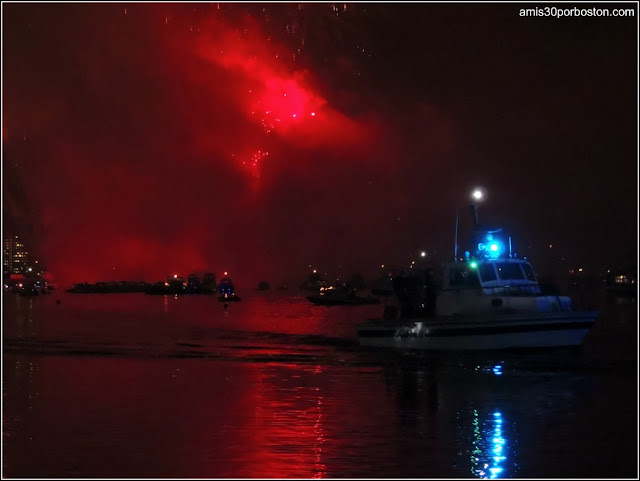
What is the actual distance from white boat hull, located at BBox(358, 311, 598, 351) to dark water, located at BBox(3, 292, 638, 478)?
1.80ft

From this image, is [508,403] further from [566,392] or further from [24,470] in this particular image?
[24,470]

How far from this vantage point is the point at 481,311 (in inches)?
1152

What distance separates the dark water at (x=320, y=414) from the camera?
1291 cm

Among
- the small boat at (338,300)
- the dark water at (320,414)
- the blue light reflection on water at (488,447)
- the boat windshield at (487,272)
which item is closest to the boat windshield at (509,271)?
the boat windshield at (487,272)

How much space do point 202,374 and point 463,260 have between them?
10.8 meters

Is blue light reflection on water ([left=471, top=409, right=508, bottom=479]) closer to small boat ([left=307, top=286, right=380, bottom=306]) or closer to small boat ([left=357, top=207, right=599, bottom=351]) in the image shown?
small boat ([left=357, top=207, right=599, bottom=351])

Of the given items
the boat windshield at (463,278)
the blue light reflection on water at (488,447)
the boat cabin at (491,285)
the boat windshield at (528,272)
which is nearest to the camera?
the blue light reflection on water at (488,447)

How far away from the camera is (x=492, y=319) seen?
91.4 feet

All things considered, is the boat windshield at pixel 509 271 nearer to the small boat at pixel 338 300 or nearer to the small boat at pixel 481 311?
the small boat at pixel 481 311

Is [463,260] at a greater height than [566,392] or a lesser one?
greater

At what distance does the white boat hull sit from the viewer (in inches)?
1083

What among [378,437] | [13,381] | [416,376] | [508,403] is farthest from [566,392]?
[13,381]

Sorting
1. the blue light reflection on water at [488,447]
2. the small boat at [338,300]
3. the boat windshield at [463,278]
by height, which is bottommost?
the blue light reflection on water at [488,447]

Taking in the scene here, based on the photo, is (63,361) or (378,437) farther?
(63,361)
